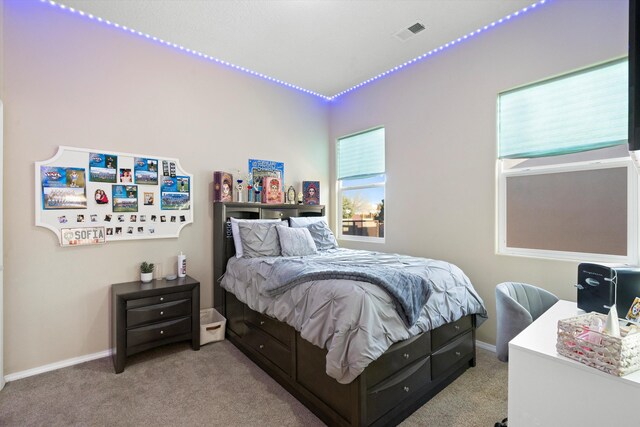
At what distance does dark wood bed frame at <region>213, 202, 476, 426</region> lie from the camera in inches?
64.5

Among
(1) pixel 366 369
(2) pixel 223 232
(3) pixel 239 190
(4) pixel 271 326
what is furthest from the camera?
(3) pixel 239 190

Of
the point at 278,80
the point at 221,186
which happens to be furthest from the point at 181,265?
the point at 278,80

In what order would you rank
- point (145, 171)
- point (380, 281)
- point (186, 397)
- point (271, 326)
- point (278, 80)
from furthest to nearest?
point (278, 80) → point (145, 171) → point (271, 326) → point (186, 397) → point (380, 281)

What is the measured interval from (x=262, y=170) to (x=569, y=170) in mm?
3136

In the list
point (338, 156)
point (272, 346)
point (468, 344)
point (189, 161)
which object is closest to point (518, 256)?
point (468, 344)

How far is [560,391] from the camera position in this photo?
104 cm

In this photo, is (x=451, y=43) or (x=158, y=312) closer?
(x=158, y=312)

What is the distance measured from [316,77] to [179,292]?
3014 millimetres

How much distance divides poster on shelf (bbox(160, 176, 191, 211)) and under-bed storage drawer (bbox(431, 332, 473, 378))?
273 centimetres

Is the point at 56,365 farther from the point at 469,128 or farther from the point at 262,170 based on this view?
the point at 469,128

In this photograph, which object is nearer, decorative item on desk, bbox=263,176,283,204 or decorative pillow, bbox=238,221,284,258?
decorative pillow, bbox=238,221,284,258

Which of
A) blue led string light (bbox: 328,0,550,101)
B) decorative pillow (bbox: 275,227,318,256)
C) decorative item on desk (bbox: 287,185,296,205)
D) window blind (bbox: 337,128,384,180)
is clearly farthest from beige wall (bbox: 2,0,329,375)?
blue led string light (bbox: 328,0,550,101)

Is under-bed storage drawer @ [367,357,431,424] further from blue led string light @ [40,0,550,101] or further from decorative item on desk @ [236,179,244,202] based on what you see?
blue led string light @ [40,0,550,101]

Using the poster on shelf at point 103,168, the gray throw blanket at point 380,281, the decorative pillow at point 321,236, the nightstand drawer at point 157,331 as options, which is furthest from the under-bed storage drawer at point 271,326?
the poster on shelf at point 103,168
